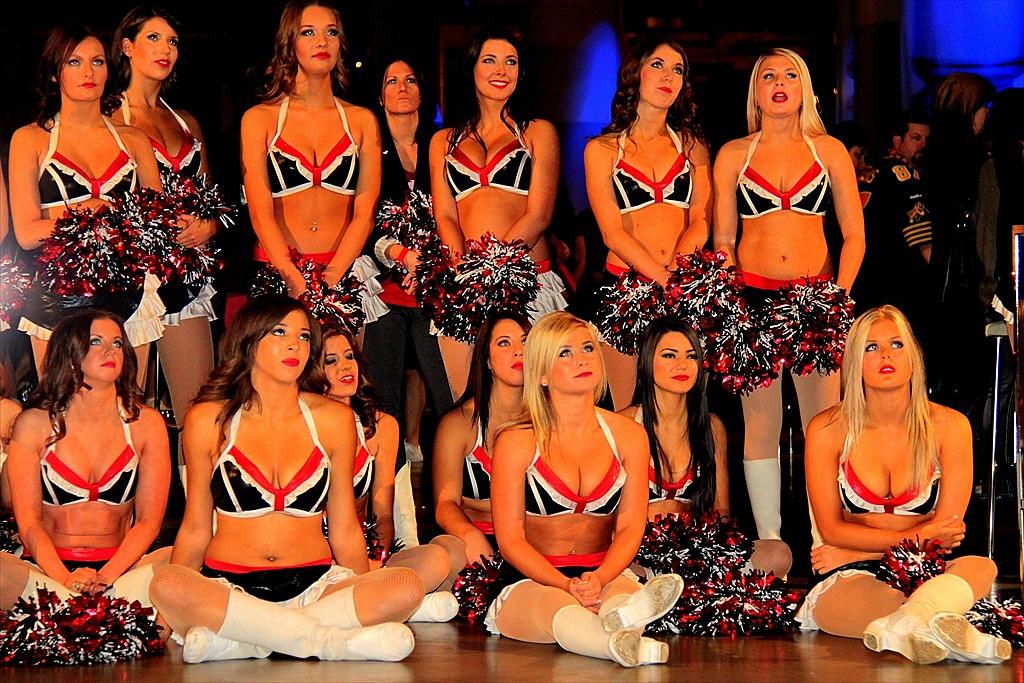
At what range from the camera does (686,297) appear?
567 centimetres

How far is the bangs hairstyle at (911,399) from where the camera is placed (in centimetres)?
518

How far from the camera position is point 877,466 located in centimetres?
522

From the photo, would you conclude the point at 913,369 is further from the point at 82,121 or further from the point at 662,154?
the point at 82,121

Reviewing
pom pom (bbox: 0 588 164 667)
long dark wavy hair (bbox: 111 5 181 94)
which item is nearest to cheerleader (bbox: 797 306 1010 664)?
pom pom (bbox: 0 588 164 667)

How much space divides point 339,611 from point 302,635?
0.13 meters

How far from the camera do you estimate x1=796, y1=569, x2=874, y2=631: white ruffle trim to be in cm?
501

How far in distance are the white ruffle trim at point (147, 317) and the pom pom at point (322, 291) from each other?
0.35m

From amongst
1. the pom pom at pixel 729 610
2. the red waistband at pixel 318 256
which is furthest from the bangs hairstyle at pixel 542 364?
the red waistband at pixel 318 256

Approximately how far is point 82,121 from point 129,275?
70 centimetres

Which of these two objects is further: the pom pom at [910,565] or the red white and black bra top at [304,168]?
the red white and black bra top at [304,168]

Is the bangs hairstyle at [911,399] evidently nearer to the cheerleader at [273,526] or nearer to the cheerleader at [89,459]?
the cheerleader at [273,526]

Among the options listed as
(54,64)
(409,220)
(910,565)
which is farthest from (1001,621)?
(54,64)

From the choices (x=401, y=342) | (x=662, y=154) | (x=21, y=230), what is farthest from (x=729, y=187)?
(x=21, y=230)

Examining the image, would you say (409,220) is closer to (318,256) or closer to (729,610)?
(318,256)
